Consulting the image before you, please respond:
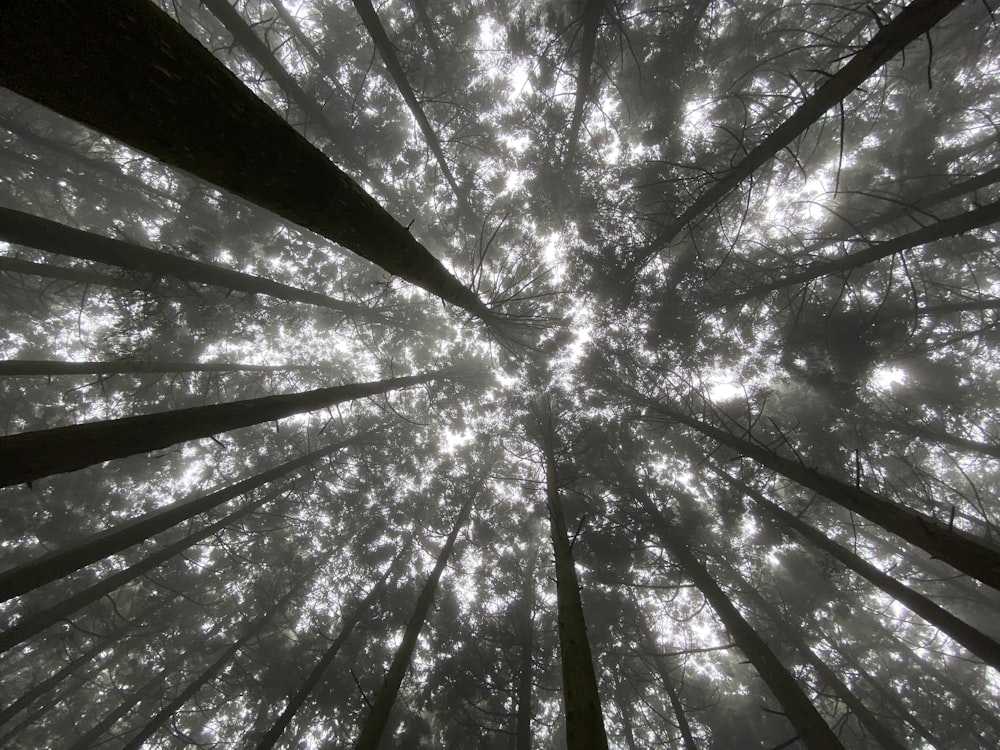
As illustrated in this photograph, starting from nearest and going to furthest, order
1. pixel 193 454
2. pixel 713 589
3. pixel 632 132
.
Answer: pixel 713 589
pixel 632 132
pixel 193 454

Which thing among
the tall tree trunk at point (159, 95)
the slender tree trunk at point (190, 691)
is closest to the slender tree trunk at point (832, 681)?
the tall tree trunk at point (159, 95)

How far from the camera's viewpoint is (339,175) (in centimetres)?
230

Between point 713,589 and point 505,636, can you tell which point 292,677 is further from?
point 713,589

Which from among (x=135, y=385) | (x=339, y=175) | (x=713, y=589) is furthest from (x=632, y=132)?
(x=135, y=385)

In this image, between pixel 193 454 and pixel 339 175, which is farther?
pixel 193 454

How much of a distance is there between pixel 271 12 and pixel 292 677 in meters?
22.7

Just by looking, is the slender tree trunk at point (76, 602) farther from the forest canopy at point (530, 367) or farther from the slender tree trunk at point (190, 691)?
the slender tree trunk at point (190, 691)

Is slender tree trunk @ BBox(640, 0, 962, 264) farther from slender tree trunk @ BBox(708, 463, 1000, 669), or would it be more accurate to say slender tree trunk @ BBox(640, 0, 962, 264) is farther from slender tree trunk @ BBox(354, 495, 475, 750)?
slender tree trunk @ BBox(354, 495, 475, 750)

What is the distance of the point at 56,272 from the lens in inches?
277

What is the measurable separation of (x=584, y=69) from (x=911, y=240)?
6.00m

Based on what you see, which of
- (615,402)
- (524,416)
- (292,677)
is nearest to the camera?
(615,402)

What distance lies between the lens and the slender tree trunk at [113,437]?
9.23 ft

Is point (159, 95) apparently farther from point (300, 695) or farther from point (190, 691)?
point (190, 691)

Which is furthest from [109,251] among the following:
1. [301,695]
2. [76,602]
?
[301,695]
